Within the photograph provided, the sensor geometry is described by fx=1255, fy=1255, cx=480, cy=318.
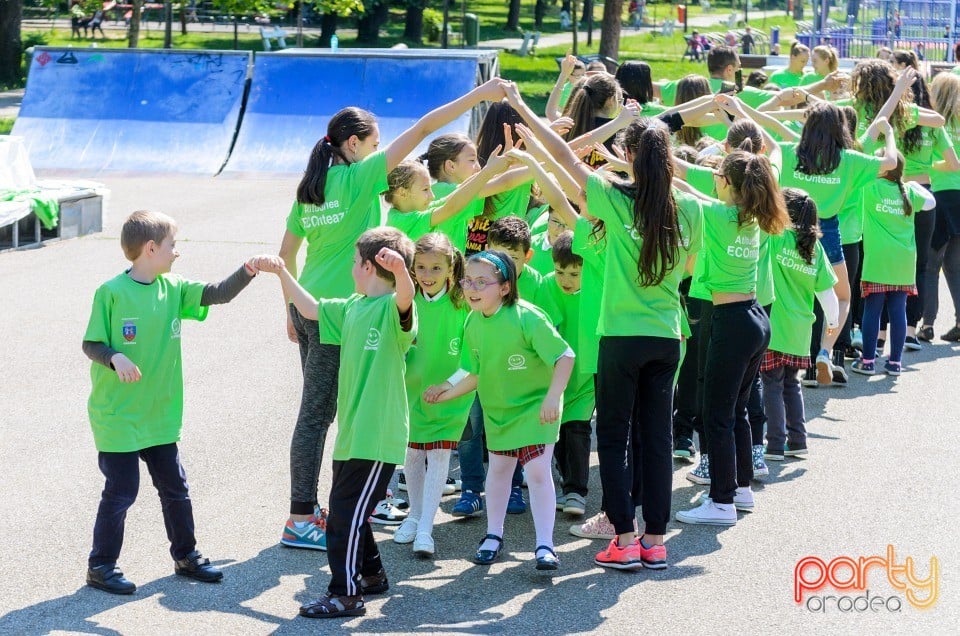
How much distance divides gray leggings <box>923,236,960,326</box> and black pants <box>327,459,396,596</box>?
6.70 meters

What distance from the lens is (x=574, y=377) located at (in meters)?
6.39

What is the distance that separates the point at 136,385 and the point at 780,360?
385 cm

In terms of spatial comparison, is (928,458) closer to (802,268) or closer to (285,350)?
(802,268)

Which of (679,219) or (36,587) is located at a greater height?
(679,219)

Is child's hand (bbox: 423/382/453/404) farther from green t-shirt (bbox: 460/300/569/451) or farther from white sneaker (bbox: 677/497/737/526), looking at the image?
white sneaker (bbox: 677/497/737/526)

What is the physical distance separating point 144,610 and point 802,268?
4.29 metres

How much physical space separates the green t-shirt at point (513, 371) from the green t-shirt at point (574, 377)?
0.63m

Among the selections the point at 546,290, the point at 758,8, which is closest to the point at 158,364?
the point at 546,290

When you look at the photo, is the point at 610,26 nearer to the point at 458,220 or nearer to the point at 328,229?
the point at 458,220

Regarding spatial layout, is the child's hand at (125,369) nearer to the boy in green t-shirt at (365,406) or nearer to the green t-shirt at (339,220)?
the boy in green t-shirt at (365,406)

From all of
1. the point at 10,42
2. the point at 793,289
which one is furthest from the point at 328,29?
the point at 793,289

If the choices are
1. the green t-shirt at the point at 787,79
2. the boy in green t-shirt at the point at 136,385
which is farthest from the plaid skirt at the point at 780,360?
the green t-shirt at the point at 787,79

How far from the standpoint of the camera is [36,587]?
5.34 m

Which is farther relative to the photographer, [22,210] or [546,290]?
[22,210]
